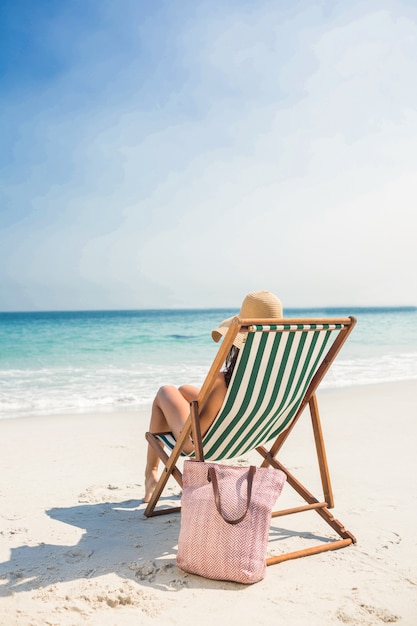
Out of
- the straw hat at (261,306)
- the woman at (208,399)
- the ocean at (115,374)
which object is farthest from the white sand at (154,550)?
the ocean at (115,374)

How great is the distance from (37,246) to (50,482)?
3220 centimetres

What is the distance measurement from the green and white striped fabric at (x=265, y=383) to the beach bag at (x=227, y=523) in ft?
0.97

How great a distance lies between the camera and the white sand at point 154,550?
1.97 m

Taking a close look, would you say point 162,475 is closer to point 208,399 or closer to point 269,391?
point 208,399

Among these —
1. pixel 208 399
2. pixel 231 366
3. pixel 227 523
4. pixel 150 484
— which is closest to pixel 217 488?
pixel 227 523

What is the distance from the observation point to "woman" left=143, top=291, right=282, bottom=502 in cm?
249

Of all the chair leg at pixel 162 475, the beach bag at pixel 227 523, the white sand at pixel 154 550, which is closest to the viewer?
the white sand at pixel 154 550

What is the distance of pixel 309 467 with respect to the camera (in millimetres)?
3908

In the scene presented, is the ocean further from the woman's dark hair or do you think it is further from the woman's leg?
the woman's dark hair

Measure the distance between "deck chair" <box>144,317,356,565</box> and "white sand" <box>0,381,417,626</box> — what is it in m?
0.20

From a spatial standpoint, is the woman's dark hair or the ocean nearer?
the woman's dark hair

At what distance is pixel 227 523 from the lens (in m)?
2.15

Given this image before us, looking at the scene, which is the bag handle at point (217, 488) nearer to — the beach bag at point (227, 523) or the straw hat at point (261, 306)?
the beach bag at point (227, 523)

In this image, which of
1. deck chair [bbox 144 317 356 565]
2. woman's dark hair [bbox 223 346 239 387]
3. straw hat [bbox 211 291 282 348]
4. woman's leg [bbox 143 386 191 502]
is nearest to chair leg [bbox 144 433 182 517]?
deck chair [bbox 144 317 356 565]
